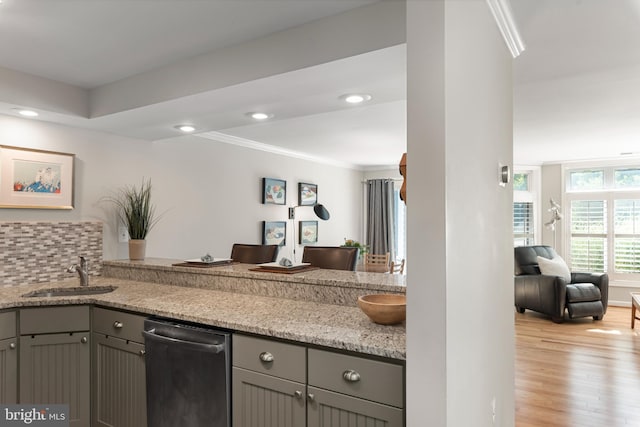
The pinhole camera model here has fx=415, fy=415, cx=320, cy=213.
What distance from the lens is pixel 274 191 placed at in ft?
18.2

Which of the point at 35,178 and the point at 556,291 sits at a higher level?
the point at 35,178

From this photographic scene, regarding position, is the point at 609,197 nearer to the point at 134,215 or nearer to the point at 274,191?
the point at 274,191

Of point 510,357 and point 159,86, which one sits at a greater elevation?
point 159,86

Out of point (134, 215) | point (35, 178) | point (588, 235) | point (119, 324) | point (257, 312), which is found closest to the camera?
point (257, 312)

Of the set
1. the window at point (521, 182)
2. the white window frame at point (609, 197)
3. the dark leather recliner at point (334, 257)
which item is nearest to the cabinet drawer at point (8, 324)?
the dark leather recliner at point (334, 257)

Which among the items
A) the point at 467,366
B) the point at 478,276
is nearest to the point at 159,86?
the point at 478,276

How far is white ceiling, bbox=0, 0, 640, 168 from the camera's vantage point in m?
1.93

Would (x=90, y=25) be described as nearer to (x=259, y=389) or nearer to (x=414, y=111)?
(x=414, y=111)

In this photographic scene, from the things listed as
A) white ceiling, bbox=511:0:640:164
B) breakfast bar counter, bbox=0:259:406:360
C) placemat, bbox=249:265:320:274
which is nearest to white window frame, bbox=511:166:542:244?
white ceiling, bbox=511:0:640:164

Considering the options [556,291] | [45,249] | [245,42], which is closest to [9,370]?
[45,249]

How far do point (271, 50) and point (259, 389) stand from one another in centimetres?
167

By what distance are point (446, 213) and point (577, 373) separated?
11.1 ft

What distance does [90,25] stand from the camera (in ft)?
6.87

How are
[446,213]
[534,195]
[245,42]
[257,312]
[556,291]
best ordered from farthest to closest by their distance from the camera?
[534,195] → [556,291] → [245,42] → [257,312] → [446,213]
